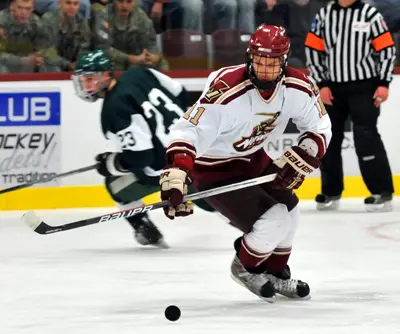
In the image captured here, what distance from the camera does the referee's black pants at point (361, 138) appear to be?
6.33m

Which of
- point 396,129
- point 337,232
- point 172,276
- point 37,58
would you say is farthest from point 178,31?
point 172,276

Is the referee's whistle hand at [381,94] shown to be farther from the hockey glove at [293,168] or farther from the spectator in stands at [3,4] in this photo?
the hockey glove at [293,168]

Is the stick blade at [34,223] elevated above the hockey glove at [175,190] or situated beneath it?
situated beneath

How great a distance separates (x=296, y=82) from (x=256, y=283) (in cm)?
69

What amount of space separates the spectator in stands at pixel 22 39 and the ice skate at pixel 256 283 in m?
2.92

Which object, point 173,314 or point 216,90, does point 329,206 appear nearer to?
point 216,90

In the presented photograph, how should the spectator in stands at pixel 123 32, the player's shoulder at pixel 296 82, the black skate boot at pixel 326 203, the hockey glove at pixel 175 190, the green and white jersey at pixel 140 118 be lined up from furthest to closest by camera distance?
the spectator in stands at pixel 123 32, the black skate boot at pixel 326 203, the green and white jersey at pixel 140 118, the player's shoulder at pixel 296 82, the hockey glove at pixel 175 190

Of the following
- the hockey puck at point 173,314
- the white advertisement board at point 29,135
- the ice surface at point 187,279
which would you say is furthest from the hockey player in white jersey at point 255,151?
the white advertisement board at point 29,135

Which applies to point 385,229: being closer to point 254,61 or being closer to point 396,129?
point 396,129

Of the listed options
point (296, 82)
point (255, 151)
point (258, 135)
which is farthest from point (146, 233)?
point (296, 82)

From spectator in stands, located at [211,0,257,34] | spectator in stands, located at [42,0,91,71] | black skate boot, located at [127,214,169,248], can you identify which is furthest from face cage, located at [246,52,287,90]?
spectator in stands, located at [211,0,257,34]

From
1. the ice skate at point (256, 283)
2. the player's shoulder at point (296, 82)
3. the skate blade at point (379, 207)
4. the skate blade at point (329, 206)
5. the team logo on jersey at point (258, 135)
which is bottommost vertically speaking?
the skate blade at point (329, 206)

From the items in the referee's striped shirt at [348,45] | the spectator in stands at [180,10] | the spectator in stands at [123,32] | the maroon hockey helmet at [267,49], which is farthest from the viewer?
the spectator in stands at [180,10]

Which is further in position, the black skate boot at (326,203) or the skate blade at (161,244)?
the black skate boot at (326,203)
